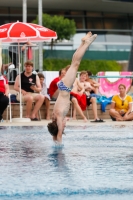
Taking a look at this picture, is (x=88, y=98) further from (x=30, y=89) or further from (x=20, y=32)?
(x=20, y=32)

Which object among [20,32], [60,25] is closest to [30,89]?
[20,32]

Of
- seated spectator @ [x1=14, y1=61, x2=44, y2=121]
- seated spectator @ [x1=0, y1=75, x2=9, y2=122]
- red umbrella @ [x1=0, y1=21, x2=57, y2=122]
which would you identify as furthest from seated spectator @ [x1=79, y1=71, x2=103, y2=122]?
seated spectator @ [x1=0, y1=75, x2=9, y2=122]

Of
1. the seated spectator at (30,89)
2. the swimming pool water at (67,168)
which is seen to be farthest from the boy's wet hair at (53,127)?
the seated spectator at (30,89)

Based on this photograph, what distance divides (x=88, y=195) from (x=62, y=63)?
32.5 metres

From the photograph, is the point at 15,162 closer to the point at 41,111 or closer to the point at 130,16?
the point at 41,111

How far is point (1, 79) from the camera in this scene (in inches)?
555

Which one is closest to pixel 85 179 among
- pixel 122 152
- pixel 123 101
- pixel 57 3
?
pixel 122 152

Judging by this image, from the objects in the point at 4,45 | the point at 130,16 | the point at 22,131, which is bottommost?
the point at 22,131

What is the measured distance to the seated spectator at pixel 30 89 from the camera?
1501 cm

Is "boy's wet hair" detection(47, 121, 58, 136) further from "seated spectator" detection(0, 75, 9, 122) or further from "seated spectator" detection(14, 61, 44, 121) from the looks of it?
"seated spectator" detection(14, 61, 44, 121)

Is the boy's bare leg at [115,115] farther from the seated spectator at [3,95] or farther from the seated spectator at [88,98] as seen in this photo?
the seated spectator at [3,95]

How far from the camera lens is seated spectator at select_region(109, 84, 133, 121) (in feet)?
49.5

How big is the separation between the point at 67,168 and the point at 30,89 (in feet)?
32.0

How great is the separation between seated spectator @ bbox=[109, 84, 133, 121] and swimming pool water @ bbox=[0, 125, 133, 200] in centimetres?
577
